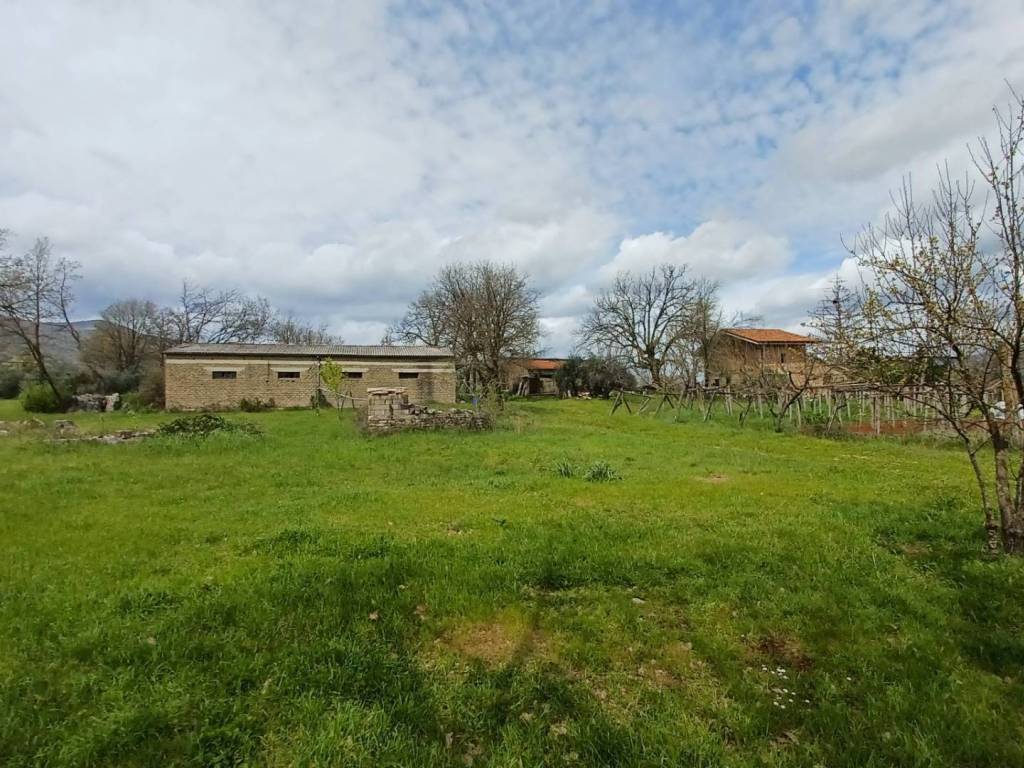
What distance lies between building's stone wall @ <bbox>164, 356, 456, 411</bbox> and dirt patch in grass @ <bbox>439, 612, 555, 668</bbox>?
28.3m

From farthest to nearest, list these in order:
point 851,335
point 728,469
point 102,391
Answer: point 102,391 < point 728,469 < point 851,335

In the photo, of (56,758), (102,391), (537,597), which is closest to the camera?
(56,758)

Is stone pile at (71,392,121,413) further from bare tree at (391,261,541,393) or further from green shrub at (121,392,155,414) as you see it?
→ bare tree at (391,261,541,393)

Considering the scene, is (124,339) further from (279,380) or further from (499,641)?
(499,641)

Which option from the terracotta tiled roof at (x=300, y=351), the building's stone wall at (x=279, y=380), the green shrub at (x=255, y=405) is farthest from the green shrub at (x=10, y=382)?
the green shrub at (x=255, y=405)

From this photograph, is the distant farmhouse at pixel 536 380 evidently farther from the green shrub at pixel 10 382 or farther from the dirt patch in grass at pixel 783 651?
the dirt patch in grass at pixel 783 651

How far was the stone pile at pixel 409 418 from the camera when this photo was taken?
50.8 ft

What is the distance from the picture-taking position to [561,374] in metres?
49.5

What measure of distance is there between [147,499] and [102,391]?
1350 inches

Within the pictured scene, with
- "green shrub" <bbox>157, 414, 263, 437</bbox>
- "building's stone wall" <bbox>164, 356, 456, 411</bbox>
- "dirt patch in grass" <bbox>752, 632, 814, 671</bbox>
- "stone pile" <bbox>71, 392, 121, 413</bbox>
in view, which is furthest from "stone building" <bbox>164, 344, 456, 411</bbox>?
"dirt patch in grass" <bbox>752, 632, 814, 671</bbox>

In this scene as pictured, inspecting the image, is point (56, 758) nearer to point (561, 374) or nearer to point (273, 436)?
point (273, 436)

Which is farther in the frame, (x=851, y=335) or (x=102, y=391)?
(x=102, y=391)

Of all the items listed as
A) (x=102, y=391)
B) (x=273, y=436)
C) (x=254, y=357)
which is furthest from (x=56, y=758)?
(x=102, y=391)

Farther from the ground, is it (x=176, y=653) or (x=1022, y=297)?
(x=1022, y=297)
